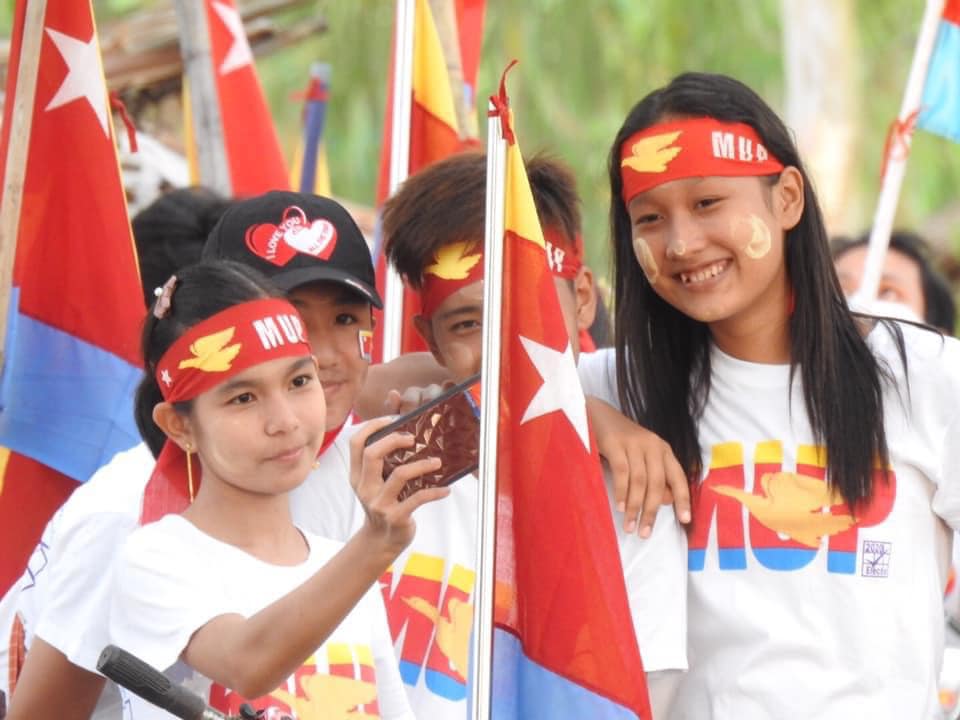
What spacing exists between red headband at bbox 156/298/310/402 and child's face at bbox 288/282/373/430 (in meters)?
Answer: 0.38

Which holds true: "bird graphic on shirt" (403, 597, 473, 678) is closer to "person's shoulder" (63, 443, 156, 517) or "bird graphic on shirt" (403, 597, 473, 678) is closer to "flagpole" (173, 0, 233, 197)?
"person's shoulder" (63, 443, 156, 517)

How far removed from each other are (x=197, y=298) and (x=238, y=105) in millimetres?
3119

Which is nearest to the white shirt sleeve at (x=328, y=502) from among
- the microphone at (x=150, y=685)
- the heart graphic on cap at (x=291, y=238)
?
the heart graphic on cap at (x=291, y=238)

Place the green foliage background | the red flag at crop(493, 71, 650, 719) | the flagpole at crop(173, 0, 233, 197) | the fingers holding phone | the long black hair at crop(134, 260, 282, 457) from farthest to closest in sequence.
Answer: the green foliage background, the flagpole at crop(173, 0, 233, 197), the long black hair at crop(134, 260, 282, 457), the red flag at crop(493, 71, 650, 719), the fingers holding phone

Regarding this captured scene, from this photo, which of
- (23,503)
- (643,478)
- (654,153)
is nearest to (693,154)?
(654,153)

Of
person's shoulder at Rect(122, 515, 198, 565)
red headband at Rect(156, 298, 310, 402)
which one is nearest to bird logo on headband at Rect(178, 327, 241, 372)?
red headband at Rect(156, 298, 310, 402)

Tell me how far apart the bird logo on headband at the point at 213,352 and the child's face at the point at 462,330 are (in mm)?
746

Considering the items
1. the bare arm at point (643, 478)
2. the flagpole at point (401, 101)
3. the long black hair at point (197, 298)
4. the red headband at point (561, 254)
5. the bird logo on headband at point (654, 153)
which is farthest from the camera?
the flagpole at point (401, 101)

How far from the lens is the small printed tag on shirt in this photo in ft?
11.1

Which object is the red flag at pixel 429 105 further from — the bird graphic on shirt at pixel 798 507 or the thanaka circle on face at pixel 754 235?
the bird graphic on shirt at pixel 798 507

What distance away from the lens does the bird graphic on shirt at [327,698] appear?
10.6ft

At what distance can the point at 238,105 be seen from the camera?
638 centimetres

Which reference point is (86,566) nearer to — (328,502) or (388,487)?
(328,502)

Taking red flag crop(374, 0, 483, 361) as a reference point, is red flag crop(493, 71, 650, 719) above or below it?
below
